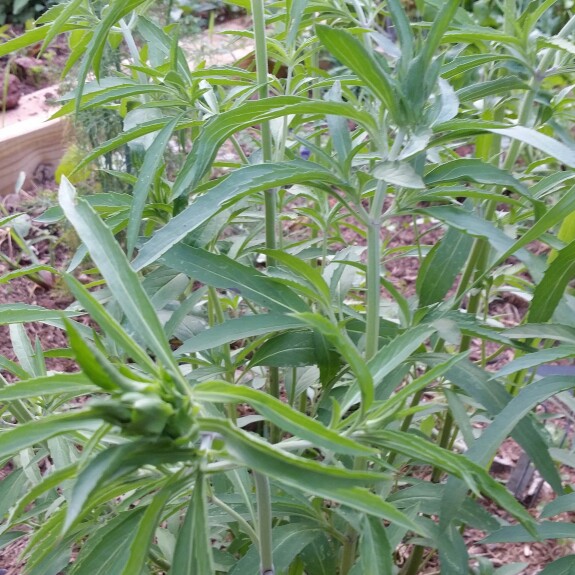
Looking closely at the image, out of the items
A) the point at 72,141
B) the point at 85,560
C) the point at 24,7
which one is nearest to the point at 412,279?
the point at 72,141

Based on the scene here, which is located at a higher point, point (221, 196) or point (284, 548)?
point (221, 196)

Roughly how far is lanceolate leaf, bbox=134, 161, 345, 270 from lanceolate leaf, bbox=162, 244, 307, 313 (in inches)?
2.3

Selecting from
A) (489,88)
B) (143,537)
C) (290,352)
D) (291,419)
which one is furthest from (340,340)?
(489,88)

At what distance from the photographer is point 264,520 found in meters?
0.52

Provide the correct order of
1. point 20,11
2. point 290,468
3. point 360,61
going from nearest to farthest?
point 290,468 → point 360,61 → point 20,11

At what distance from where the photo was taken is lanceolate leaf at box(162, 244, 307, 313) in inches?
23.0

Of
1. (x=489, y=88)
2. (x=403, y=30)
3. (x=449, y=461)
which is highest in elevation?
(x=403, y=30)

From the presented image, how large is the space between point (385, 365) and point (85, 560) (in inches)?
10.8

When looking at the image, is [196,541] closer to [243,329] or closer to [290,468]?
[290,468]

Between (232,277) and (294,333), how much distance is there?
125mm

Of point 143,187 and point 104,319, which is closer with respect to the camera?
point 104,319

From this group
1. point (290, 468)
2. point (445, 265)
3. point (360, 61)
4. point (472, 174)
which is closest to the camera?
point (290, 468)

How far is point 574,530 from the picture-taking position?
61cm

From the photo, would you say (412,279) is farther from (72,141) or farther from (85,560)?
(85,560)
